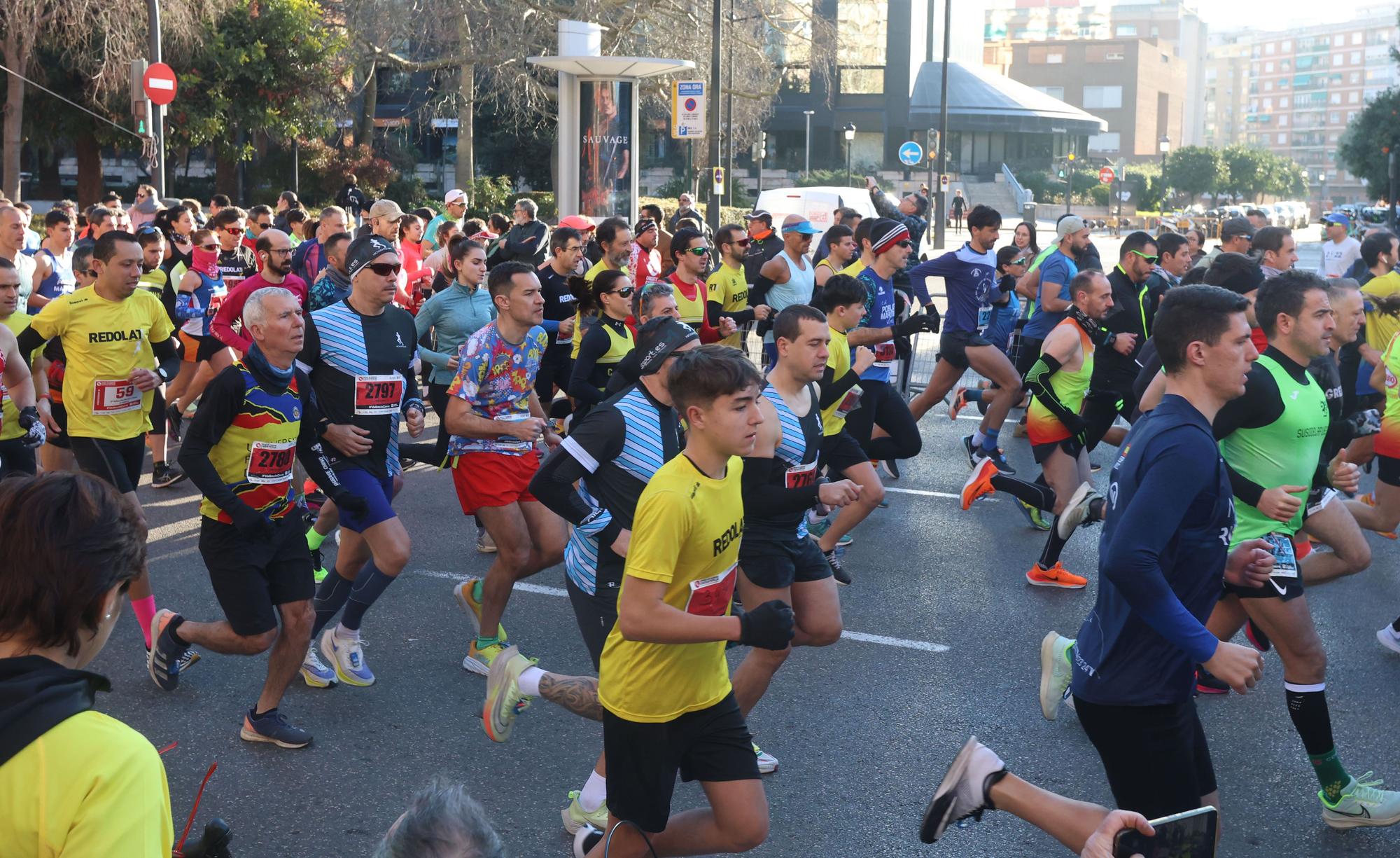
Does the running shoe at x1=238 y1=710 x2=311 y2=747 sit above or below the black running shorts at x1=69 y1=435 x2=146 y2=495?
below

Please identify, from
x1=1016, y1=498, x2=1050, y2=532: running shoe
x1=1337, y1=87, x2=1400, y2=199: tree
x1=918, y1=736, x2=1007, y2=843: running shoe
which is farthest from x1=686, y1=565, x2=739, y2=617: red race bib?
x1=1337, y1=87, x2=1400, y2=199: tree

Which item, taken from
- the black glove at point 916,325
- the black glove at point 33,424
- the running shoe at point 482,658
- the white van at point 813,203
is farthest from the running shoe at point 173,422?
the white van at point 813,203

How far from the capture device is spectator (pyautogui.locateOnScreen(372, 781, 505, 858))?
81.7 inches

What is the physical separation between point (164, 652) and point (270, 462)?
980 mm

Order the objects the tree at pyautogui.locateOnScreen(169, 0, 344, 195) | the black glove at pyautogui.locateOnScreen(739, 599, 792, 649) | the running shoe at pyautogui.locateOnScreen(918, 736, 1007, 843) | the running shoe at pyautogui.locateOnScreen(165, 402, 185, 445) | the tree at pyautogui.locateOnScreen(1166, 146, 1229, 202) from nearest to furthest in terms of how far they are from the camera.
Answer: the black glove at pyautogui.locateOnScreen(739, 599, 792, 649) → the running shoe at pyautogui.locateOnScreen(918, 736, 1007, 843) → the running shoe at pyautogui.locateOnScreen(165, 402, 185, 445) → the tree at pyautogui.locateOnScreen(169, 0, 344, 195) → the tree at pyautogui.locateOnScreen(1166, 146, 1229, 202)

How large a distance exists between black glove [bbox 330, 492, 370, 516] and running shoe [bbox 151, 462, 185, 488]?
4.63 metres

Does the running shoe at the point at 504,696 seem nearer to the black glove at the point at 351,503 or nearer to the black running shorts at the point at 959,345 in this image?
the black glove at the point at 351,503

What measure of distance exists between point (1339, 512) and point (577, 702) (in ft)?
11.0

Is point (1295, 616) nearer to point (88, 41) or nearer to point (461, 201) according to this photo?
point (461, 201)

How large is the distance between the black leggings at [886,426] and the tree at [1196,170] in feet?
261

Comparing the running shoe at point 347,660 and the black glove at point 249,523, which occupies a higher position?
the black glove at point 249,523

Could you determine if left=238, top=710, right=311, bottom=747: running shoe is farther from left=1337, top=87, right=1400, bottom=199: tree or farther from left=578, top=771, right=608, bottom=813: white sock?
left=1337, top=87, right=1400, bottom=199: tree

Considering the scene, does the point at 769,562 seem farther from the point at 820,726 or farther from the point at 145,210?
the point at 145,210

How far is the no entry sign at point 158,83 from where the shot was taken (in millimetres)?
18141
